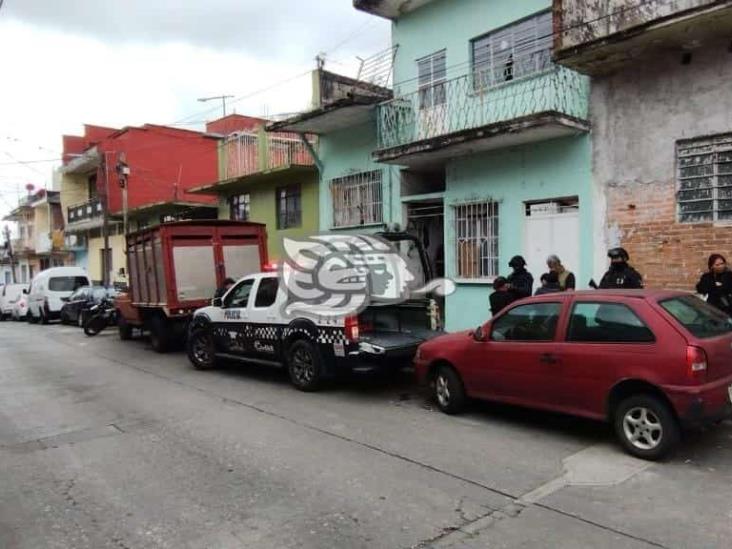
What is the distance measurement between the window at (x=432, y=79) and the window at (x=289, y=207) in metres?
5.15

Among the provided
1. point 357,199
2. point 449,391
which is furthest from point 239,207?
point 449,391

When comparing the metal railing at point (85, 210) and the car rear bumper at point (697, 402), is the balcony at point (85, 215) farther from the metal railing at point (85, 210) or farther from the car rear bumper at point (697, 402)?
the car rear bumper at point (697, 402)

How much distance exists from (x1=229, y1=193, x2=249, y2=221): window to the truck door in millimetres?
10279

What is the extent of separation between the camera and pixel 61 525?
4020mm

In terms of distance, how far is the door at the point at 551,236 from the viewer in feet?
32.7

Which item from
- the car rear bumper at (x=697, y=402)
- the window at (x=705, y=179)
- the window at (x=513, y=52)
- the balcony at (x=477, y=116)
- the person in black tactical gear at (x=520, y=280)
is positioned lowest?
the car rear bumper at (x=697, y=402)

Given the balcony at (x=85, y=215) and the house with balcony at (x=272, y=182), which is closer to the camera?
the house with balcony at (x=272, y=182)

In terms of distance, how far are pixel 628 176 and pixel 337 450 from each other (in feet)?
20.8

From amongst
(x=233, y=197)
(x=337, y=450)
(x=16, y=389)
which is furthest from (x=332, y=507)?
(x=233, y=197)

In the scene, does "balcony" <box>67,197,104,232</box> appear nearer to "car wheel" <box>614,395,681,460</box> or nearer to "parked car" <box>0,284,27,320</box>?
"parked car" <box>0,284,27,320</box>

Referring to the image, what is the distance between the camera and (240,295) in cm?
955

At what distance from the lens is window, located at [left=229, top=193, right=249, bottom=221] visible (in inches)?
746

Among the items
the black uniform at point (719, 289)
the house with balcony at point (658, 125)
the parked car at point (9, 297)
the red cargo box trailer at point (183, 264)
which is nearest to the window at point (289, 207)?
the red cargo box trailer at point (183, 264)

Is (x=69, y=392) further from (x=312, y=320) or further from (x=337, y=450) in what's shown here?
(x=337, y=450)
